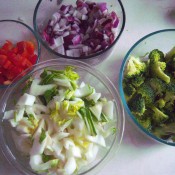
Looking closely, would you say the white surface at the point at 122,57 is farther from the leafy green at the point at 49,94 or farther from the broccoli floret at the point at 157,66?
the leafy green at the point at 49,94

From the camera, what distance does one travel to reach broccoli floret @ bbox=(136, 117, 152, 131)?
4.26 feet

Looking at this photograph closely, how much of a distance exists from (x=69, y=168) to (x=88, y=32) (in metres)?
0.56

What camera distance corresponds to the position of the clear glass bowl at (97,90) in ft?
4.15

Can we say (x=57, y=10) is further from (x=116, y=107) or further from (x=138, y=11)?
(x=116, y=107)

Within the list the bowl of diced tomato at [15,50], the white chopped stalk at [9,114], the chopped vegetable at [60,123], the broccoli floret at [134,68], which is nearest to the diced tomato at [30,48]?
the bowl of diced tomato at [15,50]

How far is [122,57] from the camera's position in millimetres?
1484

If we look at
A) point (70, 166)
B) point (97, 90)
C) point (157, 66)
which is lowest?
point (70, 166)

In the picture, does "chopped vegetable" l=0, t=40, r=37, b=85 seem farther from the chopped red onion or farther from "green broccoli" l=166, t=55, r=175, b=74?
"green broccoli" l=166, t=55, r=175, b=74

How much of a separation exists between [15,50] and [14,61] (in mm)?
54

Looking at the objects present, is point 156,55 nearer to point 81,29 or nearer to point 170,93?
point 170,93

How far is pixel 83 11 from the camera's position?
1441 mm

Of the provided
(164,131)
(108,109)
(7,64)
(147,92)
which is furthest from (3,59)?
(164,131)

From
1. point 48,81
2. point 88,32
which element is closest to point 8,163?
point 48,81

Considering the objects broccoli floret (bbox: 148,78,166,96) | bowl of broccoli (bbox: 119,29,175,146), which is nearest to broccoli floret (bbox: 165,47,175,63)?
bowl of broccoli (bbox: 119,29,175,146)
